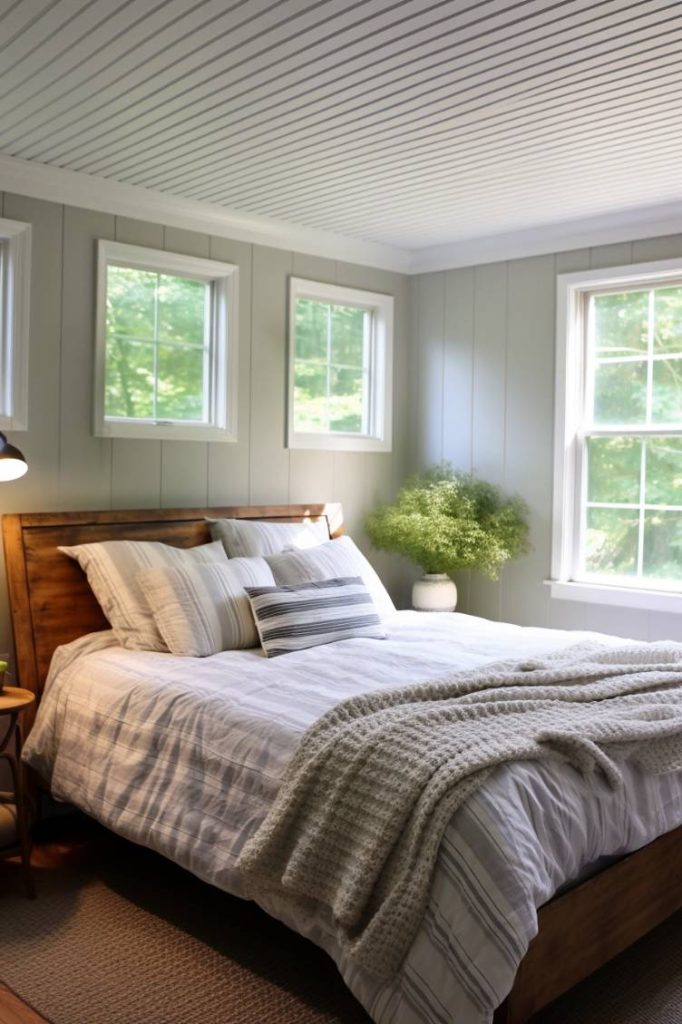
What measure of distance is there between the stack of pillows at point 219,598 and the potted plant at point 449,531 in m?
0.81

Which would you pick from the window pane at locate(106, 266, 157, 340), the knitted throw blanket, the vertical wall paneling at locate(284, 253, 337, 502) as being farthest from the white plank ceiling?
the knitted throw blanket

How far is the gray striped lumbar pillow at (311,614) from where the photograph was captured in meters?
3.65

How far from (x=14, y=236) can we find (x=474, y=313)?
249 centimetres

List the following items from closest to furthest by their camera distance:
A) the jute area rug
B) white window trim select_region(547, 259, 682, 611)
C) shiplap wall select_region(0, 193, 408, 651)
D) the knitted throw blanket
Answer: the knitted throw blanket < the jute area rug < shiplap wall select_region(0, 193, 408, 651) < white window trim select_region(547, 259, 682, 611)

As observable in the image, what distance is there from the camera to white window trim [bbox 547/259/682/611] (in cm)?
472

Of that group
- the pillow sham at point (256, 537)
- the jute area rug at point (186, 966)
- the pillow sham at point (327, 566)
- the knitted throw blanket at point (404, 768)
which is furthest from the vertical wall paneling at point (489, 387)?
the jute area rug at point (186, 966)

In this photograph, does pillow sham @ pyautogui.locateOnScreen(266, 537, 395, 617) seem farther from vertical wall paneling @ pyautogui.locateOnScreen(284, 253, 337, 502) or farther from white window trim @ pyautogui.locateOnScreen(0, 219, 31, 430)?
white window trim @ pyautogui.locateOnScreen(0, 219, 31, 430)

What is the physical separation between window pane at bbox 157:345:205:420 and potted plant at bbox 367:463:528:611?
3.86 feet

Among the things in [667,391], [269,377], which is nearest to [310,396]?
[269,377]

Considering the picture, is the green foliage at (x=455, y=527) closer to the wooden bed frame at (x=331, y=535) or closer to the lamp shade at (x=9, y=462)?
the wooden bed frame at (x=331, y=535)

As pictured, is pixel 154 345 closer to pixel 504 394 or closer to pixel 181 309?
pixel 181 309

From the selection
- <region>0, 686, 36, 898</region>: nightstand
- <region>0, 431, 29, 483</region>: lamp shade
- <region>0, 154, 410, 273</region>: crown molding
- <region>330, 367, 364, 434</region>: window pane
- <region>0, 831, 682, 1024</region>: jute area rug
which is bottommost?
<region>0, 831, 682, 1024</region>: jute area rug

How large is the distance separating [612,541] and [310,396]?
68.3 inches

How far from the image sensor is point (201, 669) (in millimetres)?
3314
